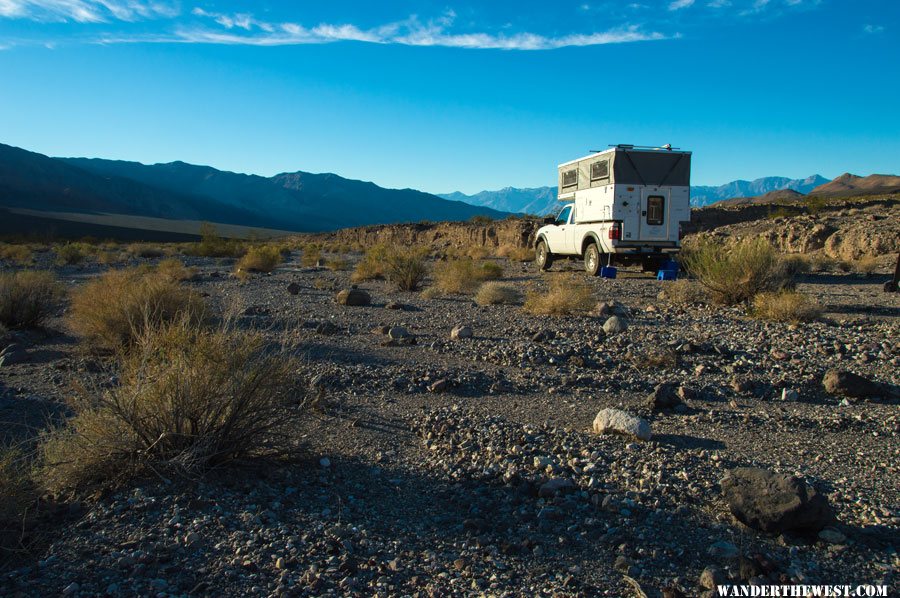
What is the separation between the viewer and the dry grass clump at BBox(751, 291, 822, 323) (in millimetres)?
9688

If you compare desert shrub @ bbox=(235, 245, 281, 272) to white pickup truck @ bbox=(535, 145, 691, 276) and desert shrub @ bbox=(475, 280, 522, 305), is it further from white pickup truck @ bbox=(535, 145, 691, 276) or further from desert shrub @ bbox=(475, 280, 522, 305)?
white pickup truck @ bbox=(535, 145, 691, 276)

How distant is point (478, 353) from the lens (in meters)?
8.05

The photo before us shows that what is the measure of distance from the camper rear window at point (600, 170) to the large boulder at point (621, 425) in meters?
12.1

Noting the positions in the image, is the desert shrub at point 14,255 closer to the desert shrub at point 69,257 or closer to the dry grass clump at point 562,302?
the desert shrub at point 69,257

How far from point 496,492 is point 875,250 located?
21442 millimetres

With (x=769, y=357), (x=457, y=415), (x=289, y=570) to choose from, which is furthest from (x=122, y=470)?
(x=769, y=357)

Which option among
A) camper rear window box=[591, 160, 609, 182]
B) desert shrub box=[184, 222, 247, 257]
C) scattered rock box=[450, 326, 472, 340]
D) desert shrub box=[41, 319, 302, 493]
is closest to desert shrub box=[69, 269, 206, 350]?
scattered rock box=[450, 326, 472, 340]

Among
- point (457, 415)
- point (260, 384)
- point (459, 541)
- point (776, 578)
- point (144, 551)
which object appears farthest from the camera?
point (457, 415)

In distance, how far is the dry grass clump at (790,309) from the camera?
969 cm

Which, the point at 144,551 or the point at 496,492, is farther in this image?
the point at 496,492

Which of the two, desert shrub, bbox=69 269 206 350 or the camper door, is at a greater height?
the camper door

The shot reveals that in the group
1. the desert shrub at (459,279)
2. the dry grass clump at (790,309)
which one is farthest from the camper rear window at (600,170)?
the dry grass clump at (790,309)

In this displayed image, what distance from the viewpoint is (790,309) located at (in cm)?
968

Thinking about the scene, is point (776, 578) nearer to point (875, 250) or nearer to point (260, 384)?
point (260, 384)
